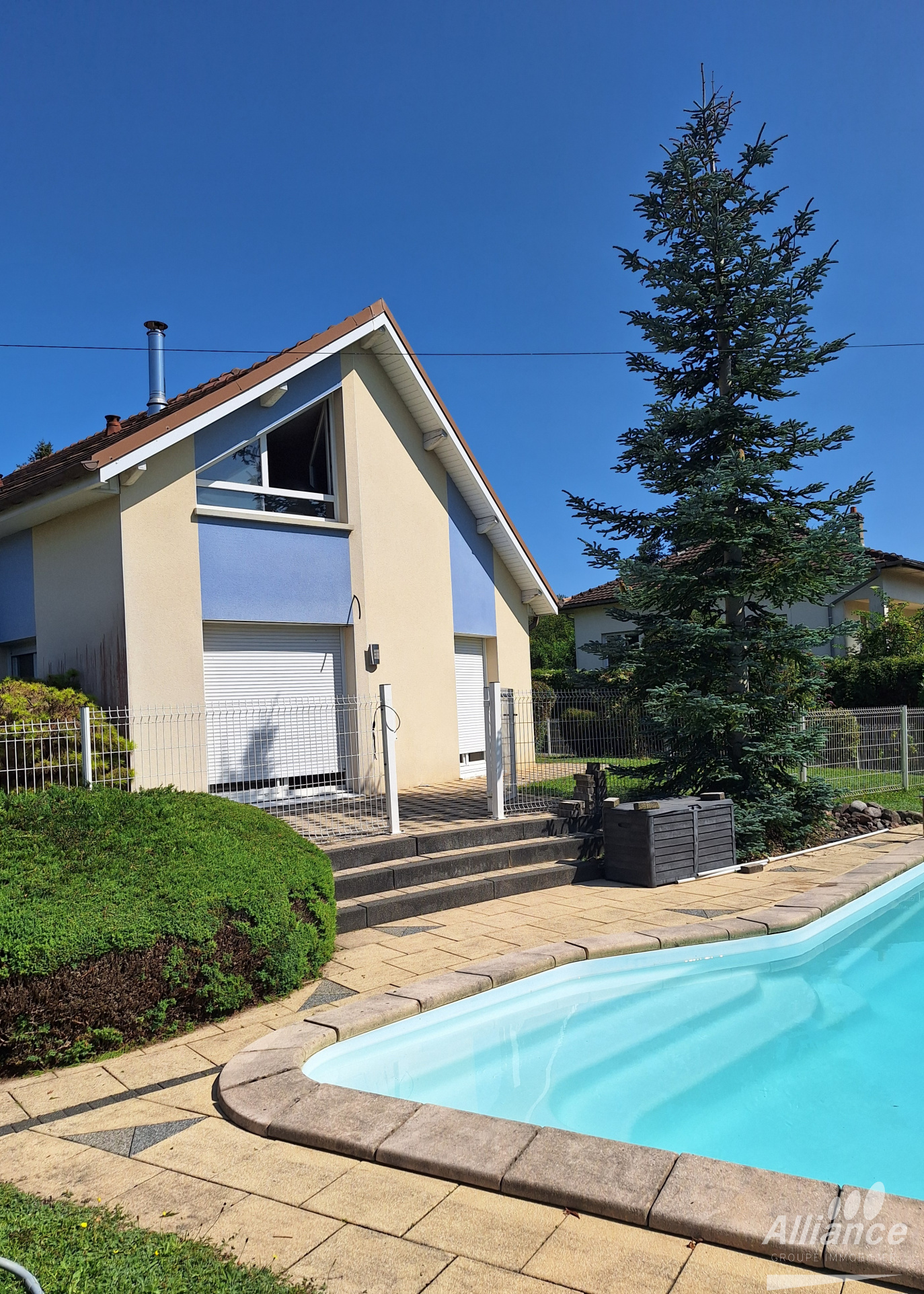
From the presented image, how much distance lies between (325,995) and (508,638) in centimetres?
1057

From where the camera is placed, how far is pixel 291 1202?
131 inches

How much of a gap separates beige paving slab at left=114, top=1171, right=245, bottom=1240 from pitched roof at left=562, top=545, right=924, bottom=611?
63.8 feet

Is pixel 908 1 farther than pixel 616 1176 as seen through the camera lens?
Yes

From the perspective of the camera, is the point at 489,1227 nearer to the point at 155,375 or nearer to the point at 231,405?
the point at 231,405

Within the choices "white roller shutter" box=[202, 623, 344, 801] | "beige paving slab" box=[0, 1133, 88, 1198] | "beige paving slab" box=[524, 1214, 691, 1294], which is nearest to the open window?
"white roller shutter" box=[202, 623, 344, 801]

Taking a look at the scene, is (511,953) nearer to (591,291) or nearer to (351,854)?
(351,854)

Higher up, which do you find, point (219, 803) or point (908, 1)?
point (908, 1)

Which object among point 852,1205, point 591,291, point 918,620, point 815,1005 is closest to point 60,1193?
point 852,1205

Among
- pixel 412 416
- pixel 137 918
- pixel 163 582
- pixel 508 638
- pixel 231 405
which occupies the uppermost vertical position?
pixel 412 416

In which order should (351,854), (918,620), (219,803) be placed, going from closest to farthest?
(219,803) < (351,854) < (918,620)

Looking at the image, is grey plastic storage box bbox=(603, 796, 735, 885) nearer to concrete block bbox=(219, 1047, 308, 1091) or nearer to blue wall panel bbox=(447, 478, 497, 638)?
concrete block bbox=(219, 1047, 308, 1091)

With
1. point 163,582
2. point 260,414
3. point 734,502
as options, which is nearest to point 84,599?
point 163,582

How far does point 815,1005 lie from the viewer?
A: 6.31 metres

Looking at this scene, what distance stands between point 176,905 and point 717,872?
6.62 m
